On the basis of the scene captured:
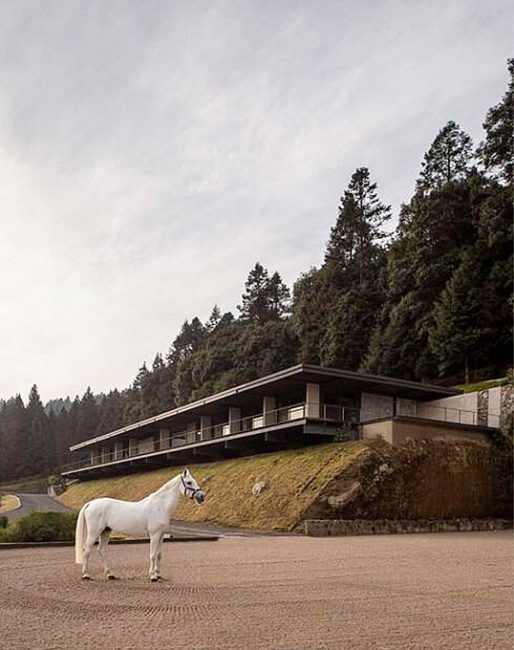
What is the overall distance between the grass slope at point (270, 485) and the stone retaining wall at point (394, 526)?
1036 millimetres

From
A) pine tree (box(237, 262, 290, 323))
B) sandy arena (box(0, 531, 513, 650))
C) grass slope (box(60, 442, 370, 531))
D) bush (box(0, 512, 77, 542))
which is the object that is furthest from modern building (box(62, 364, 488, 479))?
pine tree (box(237, 262, 290, 323))

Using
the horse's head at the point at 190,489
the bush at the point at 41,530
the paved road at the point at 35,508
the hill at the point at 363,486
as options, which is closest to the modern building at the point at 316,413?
the hill at the point at 363,486

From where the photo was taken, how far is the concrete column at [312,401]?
29297 mm

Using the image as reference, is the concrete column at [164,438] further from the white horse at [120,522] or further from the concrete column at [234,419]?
the white horse at [120,522]

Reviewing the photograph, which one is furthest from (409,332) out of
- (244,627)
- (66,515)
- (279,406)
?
(244,627)

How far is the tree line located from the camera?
1682 inches

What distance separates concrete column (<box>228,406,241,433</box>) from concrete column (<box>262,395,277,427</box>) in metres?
2.16

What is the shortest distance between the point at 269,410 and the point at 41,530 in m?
18.5

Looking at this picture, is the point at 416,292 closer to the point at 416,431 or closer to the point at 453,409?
the point at 453,409

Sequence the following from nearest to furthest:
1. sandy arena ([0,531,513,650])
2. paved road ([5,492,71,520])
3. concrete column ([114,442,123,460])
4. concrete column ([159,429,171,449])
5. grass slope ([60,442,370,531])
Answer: sandy arena ([0,531,513,650]) < grass slope ([60,442,370,531]) < paved road ([5,492,71,520]) < concrete column ([159,429,171,449]) < concrete column ([114,442,123,460])

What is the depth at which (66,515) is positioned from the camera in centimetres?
1983

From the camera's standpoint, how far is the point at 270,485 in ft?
90.5

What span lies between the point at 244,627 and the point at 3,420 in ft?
342

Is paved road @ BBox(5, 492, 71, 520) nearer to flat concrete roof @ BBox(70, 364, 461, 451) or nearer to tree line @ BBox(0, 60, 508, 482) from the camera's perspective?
flat concrete roof @ BBox(70, 364, 461, 451)
